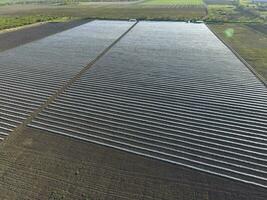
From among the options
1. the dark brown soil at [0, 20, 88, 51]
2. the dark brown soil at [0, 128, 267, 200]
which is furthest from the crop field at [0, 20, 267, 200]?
the dark brown soil at [0, 20, 88, 51]

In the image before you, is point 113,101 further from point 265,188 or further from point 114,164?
point 265,188

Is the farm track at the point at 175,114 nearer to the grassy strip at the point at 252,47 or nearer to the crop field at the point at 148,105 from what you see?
the crop field at the point at 148,105

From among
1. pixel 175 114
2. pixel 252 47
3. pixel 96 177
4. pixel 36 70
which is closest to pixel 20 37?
pixel 36 70

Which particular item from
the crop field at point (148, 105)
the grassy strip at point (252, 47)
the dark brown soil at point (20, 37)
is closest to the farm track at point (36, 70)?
the crop field at point (148, 105)

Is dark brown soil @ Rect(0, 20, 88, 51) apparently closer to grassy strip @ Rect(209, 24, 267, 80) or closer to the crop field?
the crop field

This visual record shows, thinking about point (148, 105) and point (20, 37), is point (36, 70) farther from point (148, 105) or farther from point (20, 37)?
point (20, 37)
